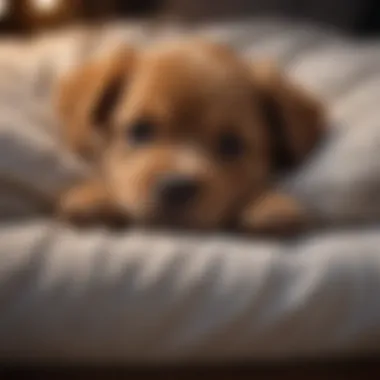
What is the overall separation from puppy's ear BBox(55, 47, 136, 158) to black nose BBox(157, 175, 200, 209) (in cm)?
16

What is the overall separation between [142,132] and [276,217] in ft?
0.63

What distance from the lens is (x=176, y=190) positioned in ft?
3.28

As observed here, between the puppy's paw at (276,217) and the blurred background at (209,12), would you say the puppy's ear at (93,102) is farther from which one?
the blurred background at (209,12)

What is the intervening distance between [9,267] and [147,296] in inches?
5.4

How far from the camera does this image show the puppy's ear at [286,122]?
1.13 meters

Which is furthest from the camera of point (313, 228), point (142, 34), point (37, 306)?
point (142, 34)

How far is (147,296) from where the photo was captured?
0.90m

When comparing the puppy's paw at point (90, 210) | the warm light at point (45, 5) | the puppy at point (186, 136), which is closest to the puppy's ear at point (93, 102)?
the puppy at point (186, 136)

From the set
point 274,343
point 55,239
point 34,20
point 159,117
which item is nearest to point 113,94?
point 159,117

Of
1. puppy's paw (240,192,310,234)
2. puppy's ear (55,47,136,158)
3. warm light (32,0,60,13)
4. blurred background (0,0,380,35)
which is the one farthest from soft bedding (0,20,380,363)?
blurred background (0,0,380,35)

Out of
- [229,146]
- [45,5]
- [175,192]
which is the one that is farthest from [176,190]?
[45,5]

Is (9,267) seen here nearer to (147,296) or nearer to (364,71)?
(147,296)

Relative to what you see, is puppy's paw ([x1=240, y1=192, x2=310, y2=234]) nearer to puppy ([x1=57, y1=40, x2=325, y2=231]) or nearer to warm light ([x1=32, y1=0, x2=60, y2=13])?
puppy ([x1=57, y1=40, x2=325, y2=231])

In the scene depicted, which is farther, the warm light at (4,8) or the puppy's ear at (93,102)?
the warm light at (4,8)
